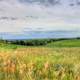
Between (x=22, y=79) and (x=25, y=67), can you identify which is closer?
(x=22, y=79)

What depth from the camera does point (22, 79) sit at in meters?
7.36

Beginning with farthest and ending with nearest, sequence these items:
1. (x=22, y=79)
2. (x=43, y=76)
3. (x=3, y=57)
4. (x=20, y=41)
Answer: (x=20, y=41) < (x=3, y=57) < (x=43, y=76) < (x=22, y=79)

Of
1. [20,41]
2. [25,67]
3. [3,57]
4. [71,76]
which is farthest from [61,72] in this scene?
[20,41]

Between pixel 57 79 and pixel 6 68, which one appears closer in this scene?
pixel 57 79

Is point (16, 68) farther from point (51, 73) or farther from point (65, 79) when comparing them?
point (65, 79)

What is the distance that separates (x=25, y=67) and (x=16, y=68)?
0.64 m

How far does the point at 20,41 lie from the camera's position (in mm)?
64000

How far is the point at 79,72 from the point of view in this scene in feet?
25.4

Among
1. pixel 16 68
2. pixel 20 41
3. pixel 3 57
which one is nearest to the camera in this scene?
pixel 16 68

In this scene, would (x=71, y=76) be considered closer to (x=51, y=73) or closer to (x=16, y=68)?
(x=51, y=73)

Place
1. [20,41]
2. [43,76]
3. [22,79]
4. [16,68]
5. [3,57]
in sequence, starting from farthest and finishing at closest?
[20,41] < [3,57] < [16,68] < [43,76] < [22,79]

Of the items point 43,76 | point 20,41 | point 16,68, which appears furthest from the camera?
point 20,41

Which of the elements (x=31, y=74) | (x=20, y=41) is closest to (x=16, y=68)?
(x=31, y=74)

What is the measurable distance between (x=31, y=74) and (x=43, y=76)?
0.30 m
